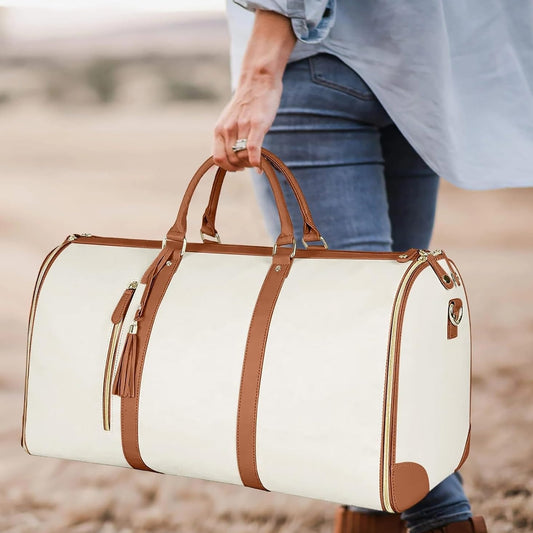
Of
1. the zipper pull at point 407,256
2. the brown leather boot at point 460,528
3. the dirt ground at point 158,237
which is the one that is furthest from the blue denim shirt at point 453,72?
the dirt ground at point 158,237

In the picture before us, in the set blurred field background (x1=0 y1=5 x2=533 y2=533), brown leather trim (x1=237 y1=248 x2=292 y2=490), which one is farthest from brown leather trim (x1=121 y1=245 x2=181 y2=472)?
blurred field background (x1=0 y1=5 x2=533 y2=533)

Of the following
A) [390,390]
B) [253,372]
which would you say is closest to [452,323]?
[390,390]

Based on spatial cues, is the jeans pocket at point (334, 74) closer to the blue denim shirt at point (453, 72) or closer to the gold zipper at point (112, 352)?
the blue denim shirt at point (453, 72)

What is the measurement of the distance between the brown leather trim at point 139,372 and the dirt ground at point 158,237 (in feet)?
1.72

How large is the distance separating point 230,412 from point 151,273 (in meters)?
0.20

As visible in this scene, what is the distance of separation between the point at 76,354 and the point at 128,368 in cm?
9

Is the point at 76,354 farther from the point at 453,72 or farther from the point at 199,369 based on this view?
the point at 453,72

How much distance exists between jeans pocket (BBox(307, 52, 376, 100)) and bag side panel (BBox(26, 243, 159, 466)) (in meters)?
0.30

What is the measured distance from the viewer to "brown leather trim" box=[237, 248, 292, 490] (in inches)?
36.8

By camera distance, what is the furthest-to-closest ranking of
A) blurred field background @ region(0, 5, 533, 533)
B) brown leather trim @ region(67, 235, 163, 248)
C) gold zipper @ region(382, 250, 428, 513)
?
blurred field background @ region(0, 5, 533, 533) < brown leather trim @ region(67, 235, 163, 248) < gold zipper @ region(382, 250, 428, 513)

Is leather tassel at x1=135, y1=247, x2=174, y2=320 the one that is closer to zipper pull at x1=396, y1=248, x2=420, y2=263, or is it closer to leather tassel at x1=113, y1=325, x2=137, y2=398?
leather tassel at x1=113, y1=325, x2=137, y2=398

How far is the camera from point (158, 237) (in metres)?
3.15

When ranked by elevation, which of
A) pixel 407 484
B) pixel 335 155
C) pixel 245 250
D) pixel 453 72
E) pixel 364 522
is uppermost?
pixel 453 72

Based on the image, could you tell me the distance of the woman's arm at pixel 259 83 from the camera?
0.92m
